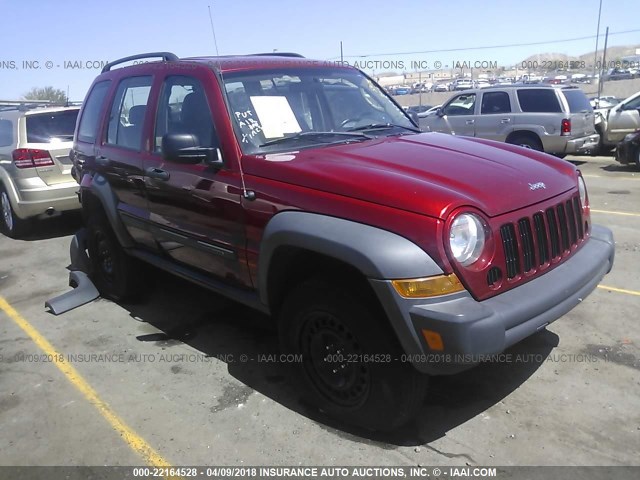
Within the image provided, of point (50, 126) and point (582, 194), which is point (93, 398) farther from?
point (50, 126)

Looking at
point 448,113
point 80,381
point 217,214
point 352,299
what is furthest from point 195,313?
point 448,113

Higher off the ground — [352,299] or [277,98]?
[277,98]

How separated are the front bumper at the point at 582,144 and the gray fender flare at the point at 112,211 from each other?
10.1 m

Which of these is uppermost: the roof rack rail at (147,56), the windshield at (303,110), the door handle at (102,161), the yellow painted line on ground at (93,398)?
the roof rack rail at (147,56)

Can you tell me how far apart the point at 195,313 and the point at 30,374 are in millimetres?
1389

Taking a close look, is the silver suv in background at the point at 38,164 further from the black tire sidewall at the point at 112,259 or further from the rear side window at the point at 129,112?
the rear side window at the point at 129,112

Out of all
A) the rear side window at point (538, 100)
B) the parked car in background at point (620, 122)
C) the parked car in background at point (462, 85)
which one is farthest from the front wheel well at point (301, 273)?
the parked car in background at point (462, 85)

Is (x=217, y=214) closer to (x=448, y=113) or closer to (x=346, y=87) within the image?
(x=346, y=87)

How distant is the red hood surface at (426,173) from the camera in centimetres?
270

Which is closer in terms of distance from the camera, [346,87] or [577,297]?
[577,297]

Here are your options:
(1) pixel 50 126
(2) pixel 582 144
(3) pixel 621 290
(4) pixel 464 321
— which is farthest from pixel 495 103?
(4) pixel 464 321

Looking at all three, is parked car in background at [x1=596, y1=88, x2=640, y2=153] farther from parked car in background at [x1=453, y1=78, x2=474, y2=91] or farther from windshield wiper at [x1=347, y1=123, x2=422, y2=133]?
parked car in background at [x1=453, y1=78, x2=474, y2=91]

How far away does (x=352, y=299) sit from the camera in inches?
111

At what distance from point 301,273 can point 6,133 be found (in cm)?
649
